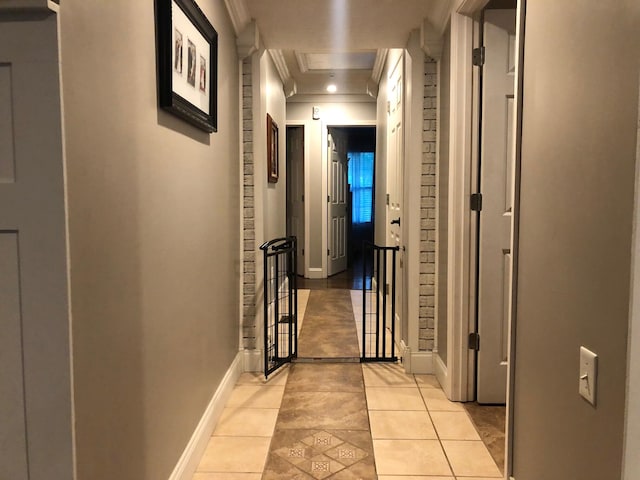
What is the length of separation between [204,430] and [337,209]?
5266mm

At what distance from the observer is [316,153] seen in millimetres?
6762

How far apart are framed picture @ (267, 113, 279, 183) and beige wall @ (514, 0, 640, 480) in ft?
8.73

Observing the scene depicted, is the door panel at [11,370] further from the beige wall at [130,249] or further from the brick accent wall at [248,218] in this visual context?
the brick accent wall at [248,218]

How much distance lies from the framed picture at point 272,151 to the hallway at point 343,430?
1.63 m

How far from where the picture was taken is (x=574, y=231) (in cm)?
123

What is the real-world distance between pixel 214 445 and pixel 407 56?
2622 millimetres

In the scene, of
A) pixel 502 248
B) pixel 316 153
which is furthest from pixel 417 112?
pixel 316 153

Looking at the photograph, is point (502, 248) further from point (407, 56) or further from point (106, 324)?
point (106, 324)

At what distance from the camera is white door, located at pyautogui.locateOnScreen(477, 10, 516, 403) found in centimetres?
259

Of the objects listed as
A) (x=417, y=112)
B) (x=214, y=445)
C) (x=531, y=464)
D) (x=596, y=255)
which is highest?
(x=417, y=112)

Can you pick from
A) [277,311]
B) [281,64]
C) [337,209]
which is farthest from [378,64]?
[277,311]

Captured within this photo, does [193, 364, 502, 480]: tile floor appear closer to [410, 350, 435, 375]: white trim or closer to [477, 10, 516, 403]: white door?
[410, 350, 435, 375]: white trim

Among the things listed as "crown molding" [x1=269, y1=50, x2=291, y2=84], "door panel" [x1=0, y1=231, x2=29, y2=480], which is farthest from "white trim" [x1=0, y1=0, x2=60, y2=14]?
"crown molding" [x1=269, y1=50, x2=291, y2=84]

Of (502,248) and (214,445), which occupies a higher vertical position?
(502,248)
